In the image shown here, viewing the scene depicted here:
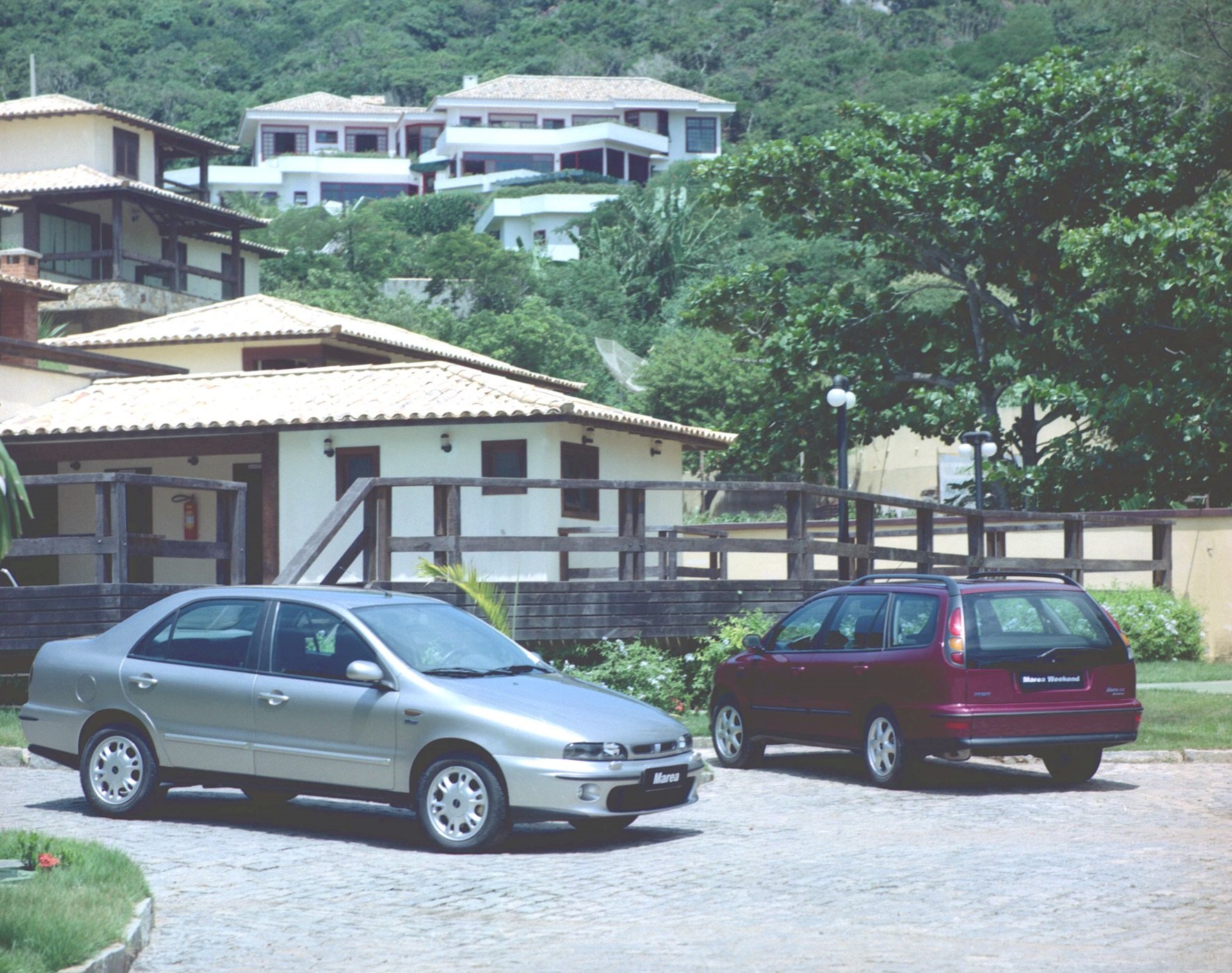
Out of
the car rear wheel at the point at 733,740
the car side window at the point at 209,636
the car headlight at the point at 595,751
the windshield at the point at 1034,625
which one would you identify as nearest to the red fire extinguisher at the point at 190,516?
the car rear wheel at the point at 733,740

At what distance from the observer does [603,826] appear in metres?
10.7

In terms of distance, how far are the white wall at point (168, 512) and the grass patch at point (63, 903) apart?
19.4 meters

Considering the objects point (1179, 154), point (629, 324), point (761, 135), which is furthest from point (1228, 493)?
point (761, 135)

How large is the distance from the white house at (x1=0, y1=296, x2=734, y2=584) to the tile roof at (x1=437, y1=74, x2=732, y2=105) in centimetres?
9493

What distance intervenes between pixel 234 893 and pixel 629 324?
64.9 meters

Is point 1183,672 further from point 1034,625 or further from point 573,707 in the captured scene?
point 573,707

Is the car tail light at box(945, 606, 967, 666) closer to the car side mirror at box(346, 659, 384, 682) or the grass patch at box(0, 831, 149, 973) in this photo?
the car side mirror at box(346, 659, 384, 682)

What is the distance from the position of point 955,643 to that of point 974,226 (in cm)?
2450

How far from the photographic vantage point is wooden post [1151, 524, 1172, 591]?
2461cm

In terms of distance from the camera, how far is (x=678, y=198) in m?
76.9

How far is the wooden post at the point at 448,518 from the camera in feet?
51.2

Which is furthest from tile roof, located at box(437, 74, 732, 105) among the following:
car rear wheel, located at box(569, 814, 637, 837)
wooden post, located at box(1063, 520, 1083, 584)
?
car rear wheel, located at box(569, 814, 637, 837)

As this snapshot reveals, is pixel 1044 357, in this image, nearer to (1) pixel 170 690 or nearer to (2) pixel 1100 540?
(2) pixel 1100 540

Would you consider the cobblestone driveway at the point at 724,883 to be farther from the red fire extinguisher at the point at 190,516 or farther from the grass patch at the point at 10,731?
the red fire extinguisher at the point at 190,516
